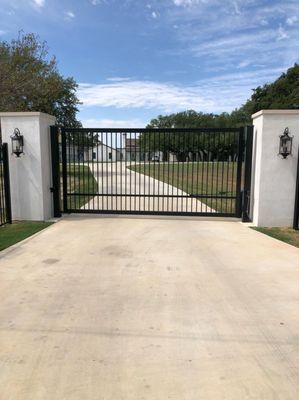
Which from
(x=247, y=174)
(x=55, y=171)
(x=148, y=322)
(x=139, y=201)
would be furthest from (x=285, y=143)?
(x=148, y=322)

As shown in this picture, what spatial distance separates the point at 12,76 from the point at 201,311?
1473cm

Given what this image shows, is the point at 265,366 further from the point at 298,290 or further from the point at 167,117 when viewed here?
the point at 167,117

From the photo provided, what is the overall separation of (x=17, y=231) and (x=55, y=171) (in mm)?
1922

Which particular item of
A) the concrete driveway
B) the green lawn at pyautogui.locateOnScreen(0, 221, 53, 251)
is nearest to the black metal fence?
the green lawn at pyautogui.locateOnScreen(0, 221, 53, 251)

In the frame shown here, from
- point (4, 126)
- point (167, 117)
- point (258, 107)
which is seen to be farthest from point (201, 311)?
point (167, 117)

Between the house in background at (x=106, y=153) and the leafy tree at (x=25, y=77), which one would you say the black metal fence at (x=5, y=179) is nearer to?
the house in background at (x=106, y=153)

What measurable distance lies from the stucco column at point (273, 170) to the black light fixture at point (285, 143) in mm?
87

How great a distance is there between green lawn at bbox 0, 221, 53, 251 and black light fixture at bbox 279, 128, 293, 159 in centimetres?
516

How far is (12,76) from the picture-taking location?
15352mm

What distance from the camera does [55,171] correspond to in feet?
27.8

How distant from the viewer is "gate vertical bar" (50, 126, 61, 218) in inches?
329

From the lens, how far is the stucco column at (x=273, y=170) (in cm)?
746

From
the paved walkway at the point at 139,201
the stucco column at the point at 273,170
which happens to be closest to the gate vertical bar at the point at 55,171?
the paved walkway at the point at 139,201

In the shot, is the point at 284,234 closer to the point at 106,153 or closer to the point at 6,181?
the point at 106,153
